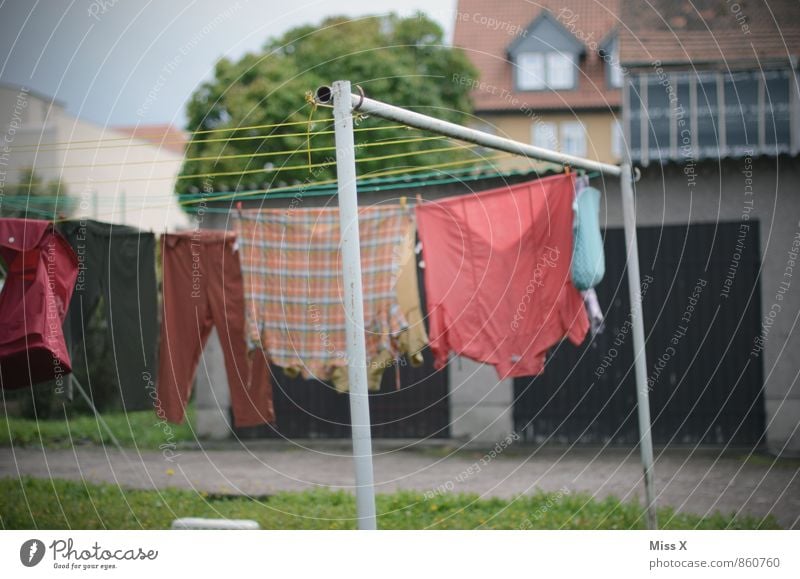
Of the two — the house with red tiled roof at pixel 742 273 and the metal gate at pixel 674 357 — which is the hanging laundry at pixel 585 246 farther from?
the metal gate at pixel 674 357

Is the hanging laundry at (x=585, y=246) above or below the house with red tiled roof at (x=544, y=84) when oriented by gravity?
below

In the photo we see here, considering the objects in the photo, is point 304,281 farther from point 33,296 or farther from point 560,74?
point 560,74

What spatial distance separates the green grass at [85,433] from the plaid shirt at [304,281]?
7.18 feet

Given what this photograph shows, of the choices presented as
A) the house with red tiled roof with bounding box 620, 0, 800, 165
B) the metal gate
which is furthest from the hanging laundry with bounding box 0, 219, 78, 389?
the house with red tiled roof with bounding box 620, 0, 800, 165

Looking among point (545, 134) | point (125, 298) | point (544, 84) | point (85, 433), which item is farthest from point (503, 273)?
point (545, 134)

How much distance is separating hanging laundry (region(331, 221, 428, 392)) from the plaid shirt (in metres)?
0.06

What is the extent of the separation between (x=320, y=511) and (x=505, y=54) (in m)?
11.4

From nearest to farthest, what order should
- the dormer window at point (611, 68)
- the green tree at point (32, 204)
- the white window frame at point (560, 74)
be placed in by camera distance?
the green tree at point (32, 204), the dormer window at point (611, 68), the white window frame at point (560, 74)

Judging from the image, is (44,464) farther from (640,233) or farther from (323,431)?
(640,233)

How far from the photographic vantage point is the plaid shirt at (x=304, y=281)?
3568 millimetres

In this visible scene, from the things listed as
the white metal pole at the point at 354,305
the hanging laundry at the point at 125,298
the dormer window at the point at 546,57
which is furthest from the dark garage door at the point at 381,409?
the dormer window at the point at 546,57

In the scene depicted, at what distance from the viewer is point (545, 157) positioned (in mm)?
3027

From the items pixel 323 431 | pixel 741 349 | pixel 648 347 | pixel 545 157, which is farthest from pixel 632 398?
pixel 545 157

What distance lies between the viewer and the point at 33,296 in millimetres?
3016
